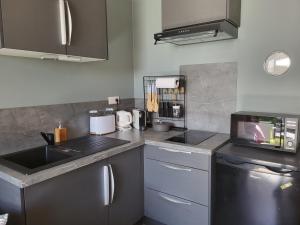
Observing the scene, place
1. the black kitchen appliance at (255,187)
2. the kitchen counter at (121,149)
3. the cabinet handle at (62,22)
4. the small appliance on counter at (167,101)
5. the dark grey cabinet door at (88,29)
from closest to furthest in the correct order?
the kitchen counter at (121,149) < the black kitchen appliance at (255,187) < the cabinet handle at (62,22) < the dark grey cabinet door at (88,29) < the small appliance on counter at (167,101)

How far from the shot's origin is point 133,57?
265 cm

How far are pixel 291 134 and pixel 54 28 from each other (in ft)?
5.48

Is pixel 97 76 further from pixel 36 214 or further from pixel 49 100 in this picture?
pixel 36 214

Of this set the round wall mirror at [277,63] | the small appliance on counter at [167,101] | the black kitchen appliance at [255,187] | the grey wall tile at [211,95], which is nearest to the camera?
the black kitchen appliance at [255,187]

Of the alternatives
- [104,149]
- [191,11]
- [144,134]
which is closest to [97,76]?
[144,134]

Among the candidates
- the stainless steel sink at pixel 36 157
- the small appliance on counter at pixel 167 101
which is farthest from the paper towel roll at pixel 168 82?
the stainless steel sink at pixel 36 157

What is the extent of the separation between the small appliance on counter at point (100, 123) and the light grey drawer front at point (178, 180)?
0.50m

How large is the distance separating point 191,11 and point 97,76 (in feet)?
3.41

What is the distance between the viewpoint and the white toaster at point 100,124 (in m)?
2.07

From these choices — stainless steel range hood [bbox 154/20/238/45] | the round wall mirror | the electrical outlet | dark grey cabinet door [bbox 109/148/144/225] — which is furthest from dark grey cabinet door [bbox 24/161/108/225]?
the round wall mirror

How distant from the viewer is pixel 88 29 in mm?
1642

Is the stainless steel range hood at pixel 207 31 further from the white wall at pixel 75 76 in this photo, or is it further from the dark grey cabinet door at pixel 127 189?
the dark grey cabinet door at pixel 127 189

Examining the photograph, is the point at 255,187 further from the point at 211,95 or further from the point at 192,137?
the point at 211,95

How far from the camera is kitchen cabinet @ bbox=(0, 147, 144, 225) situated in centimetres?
117
